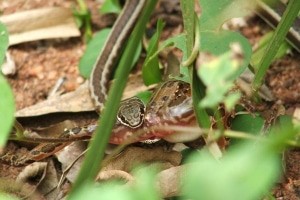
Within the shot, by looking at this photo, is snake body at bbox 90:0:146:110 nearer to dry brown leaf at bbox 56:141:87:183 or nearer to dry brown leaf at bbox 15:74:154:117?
dry brown leaf at bbox 15:74:154:117

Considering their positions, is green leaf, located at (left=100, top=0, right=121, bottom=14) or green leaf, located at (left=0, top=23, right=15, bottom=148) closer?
green leaf, located at (left=0, top=23, right=15, bottom=148)

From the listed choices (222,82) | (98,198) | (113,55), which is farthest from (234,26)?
(98,198)

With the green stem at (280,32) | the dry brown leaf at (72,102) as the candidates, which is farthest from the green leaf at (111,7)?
the green stem at (280,32)

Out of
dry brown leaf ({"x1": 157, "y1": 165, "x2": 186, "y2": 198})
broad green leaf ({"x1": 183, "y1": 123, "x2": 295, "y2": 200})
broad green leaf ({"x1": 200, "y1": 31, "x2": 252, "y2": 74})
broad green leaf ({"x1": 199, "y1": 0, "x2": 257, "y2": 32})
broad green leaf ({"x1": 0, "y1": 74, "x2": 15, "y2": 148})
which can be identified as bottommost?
dry brown leaf ({"x1": 157, "y1": 165, "x2": 186, "y2": 198})

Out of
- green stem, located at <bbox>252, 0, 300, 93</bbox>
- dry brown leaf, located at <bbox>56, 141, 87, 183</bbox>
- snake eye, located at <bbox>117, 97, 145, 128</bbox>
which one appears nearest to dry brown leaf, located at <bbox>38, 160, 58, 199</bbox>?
dry brown leaf, located at <bbox>56, 141, 87, 183</bbox>

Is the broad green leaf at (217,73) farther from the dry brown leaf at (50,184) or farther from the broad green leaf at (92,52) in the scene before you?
the broad green leaf at (92,52)

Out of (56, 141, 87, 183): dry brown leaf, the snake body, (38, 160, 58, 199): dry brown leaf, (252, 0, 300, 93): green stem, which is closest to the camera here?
(252, 0, 300, 93): green stem

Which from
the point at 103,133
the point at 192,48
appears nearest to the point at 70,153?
the point at 192,48
